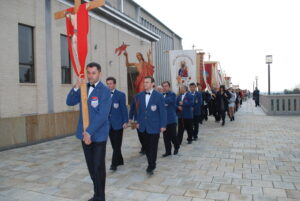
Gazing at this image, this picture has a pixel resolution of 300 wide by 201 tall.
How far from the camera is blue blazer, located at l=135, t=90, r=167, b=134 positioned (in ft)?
17.2

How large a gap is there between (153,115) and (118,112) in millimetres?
747

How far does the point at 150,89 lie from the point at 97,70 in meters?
1.86

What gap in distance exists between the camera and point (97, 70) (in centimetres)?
366

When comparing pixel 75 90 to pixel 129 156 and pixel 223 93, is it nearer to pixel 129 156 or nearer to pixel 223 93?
pixel 129 156

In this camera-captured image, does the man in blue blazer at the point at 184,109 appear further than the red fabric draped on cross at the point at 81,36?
Yes

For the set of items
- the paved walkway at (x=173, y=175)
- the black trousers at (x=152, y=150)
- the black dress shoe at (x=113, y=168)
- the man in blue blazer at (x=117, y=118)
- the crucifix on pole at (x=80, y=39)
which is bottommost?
the paved walkway at (x=173, y=175)

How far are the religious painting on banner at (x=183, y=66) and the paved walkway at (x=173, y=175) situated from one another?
140 inches

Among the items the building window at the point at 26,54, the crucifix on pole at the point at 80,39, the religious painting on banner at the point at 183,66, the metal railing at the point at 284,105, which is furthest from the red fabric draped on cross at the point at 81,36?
the metal railing at the point at 284,105

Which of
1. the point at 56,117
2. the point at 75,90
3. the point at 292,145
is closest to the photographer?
the point at 75,90

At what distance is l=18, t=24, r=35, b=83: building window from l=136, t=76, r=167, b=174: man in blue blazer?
523cm

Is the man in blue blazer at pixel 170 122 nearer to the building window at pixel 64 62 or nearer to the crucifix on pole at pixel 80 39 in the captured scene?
the crucifix on pole at pixel 80 39

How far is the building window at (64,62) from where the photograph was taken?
10749mm

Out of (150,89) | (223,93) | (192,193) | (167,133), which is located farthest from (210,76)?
(192,193)

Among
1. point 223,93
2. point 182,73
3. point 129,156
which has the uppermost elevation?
point 182,73
